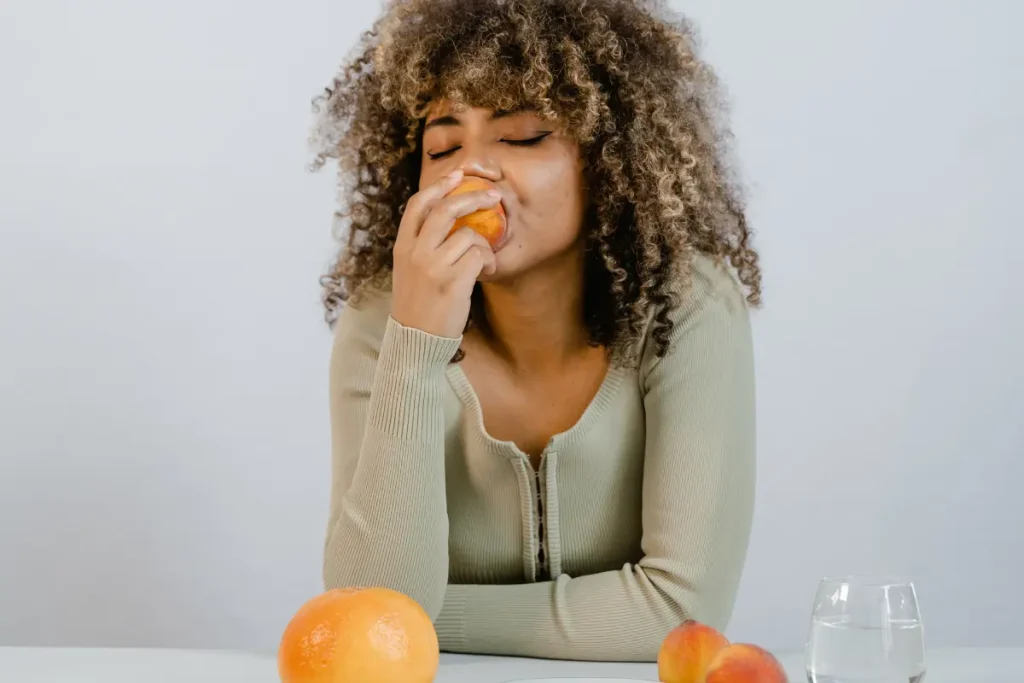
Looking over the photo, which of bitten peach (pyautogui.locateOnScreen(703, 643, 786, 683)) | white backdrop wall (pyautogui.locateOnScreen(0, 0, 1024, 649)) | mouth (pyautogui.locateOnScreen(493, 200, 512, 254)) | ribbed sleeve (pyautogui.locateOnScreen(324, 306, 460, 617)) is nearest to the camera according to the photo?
bitten peach (pyautogui.locateOnScreen(703, 643, 786, 683))

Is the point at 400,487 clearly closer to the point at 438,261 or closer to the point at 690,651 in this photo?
the point at 438,261

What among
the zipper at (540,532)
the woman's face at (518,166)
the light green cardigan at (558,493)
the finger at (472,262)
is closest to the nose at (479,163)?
the woman's face at (518,166)

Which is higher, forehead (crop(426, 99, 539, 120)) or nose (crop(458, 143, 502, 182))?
forehead (crop(426, 99, 539, 120))

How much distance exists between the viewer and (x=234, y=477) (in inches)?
96.7

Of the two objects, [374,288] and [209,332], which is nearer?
[374,288]

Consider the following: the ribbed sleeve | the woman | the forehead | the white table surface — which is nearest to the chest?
the woman

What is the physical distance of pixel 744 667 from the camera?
0.66m

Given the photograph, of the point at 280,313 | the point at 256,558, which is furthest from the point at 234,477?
the point at 280,313

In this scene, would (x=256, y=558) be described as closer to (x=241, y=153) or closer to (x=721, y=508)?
(x=241, y=153)

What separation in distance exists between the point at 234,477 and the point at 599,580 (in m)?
1.26

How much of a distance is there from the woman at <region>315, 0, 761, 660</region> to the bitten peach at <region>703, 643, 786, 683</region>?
0.66m

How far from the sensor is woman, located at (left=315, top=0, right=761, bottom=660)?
52.2 inches

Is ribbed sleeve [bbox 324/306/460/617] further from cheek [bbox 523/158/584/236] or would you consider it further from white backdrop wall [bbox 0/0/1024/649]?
white backdrop wall [bbox 0/0/1024/649]

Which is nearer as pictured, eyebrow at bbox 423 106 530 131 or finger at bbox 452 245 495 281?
finger at bbox 452 245 495 281
